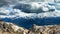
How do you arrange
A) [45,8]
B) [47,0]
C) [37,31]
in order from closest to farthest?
[37,31]
[45,8]
[47,0]

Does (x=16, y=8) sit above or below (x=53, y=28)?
below

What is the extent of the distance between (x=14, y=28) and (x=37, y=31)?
0.81 metres

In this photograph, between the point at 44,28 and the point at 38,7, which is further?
the point at 38,7

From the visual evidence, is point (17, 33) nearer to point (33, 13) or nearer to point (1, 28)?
point (1, 28)

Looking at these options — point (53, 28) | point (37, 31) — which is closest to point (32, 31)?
point (37, 31)

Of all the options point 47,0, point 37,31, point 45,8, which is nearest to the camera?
point 37,31

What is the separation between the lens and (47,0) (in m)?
60.8

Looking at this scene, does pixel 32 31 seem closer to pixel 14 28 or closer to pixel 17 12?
pixel 14 28

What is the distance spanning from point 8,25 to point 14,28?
0.76 feet

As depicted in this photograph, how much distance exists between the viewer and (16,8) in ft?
174

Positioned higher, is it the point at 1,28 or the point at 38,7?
the point at 1,28

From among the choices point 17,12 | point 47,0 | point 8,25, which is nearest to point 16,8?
point 17,12

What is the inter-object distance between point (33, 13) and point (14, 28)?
4273 cm

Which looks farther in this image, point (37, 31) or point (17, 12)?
point (17, 12)
